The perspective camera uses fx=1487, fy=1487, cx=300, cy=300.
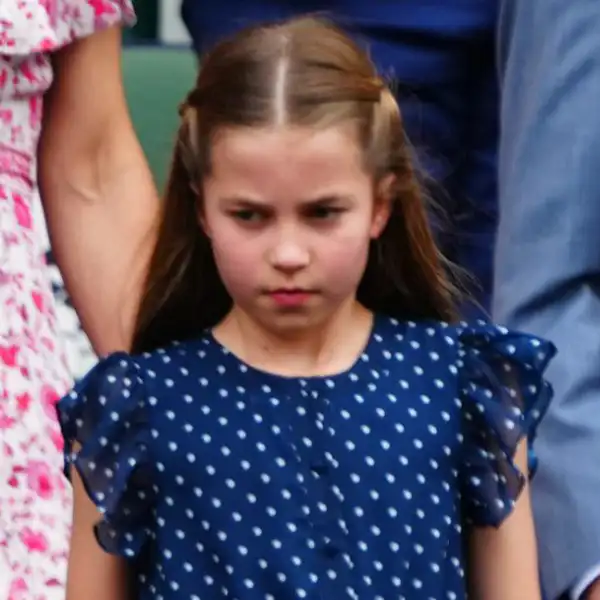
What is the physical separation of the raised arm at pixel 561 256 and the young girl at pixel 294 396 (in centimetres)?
3

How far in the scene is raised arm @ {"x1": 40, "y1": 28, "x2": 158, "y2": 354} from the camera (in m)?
1.18

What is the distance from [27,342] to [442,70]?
0.46m

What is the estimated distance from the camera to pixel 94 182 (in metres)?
1.22

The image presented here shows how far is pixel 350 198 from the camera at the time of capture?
0.90m

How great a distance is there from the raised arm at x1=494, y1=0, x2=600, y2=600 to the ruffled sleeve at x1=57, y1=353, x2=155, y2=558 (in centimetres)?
27

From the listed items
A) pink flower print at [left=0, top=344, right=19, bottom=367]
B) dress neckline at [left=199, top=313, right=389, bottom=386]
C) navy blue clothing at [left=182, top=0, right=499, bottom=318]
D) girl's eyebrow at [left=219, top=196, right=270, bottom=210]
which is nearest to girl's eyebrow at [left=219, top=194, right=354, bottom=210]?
girl's eyebrow at [left=219, top=196, right=270, bottom=210]

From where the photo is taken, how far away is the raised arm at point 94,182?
118 centimetres

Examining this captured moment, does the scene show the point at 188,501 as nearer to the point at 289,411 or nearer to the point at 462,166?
the point at 289,411

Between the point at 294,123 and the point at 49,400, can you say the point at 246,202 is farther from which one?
the point at 49,400

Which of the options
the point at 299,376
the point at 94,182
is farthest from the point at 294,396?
the point at 94,182

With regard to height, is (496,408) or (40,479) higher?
(496,408)

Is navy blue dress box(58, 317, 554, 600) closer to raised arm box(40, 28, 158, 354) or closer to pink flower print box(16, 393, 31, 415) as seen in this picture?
pink flower print box(16, 393, 31, 415)

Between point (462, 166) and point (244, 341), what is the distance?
18.3 inches

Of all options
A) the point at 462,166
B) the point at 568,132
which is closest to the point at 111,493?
the point at 568,132
